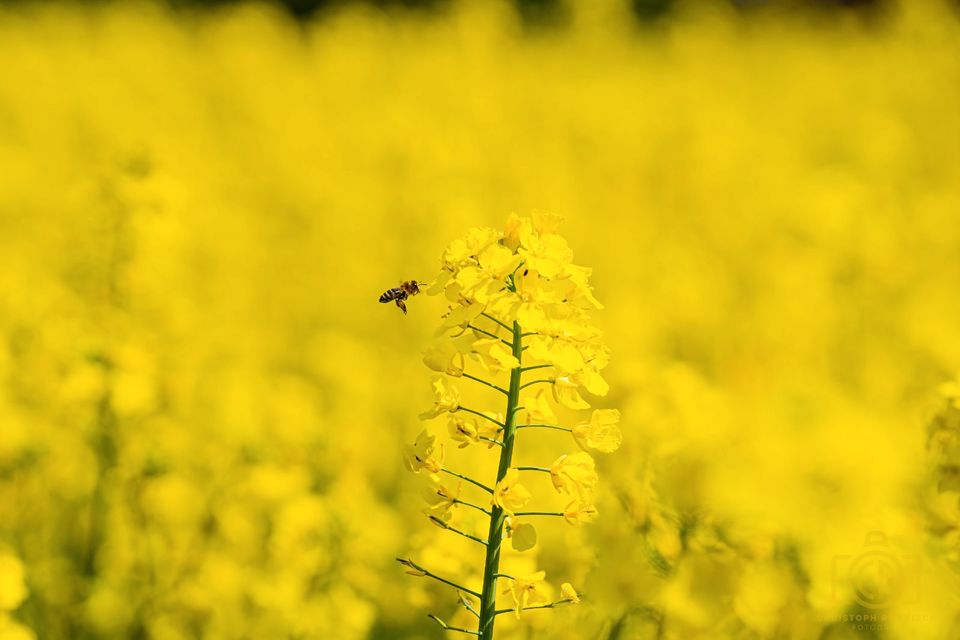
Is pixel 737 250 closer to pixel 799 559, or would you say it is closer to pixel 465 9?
pixel 799 559

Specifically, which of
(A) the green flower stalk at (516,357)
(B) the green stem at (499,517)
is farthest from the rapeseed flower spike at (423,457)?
(B) the green stem at (499,517)

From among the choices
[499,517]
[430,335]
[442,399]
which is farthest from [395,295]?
[430,335]

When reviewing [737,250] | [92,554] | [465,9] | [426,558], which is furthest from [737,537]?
[465,9]

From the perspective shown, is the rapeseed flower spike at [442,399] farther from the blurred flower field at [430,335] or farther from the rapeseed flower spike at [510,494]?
the blurred flower field at [430,335]

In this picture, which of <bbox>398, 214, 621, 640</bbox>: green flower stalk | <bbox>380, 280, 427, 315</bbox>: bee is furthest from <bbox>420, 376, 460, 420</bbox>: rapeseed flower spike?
<bbox>380, 280, 427, 315</bbox>: bee

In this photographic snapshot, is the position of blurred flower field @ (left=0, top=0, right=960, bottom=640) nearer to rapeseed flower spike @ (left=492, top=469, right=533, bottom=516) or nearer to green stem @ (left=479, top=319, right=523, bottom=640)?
green stem @ (left=479, top=319, right=523, bottom=640)

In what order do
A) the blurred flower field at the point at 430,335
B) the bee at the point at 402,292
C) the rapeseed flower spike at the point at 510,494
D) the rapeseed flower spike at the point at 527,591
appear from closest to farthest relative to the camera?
the rapeseed flower spike at the point at 510,494 < the rapeseed flower spike at the point at 527,591 < the bee at the point at 402,292 < the blurred flower field at the point at 430,335

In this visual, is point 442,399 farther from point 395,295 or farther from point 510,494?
point 395,295

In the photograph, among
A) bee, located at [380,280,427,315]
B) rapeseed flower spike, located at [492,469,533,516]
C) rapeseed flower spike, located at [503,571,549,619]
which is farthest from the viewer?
bee, located at [380,280,427,315]
